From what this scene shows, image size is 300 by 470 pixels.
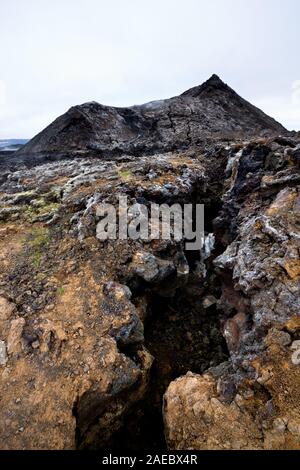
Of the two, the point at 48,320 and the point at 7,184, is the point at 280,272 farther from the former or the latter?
the point at 7,184

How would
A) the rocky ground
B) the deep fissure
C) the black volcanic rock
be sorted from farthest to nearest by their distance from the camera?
the black volcanic rock
the deep fissure
the rocky ground

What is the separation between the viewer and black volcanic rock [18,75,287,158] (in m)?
16.0

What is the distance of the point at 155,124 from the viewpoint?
17.6 m

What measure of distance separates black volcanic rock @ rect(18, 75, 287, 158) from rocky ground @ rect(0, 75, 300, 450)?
27.3 ft

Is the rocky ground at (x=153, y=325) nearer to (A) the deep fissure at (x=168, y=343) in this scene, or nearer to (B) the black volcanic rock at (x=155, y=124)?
(A) the deep fissure at (x=168, y=343)

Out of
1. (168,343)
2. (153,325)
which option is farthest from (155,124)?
(168,343)

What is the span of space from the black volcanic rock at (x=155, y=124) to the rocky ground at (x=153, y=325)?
831 centimetres

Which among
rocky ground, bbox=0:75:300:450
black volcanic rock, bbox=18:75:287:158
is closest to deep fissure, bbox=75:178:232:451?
rocky ground, bbox=0:75:300:450

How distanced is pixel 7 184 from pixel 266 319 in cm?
1085

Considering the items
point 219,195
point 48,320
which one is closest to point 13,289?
point 48,320

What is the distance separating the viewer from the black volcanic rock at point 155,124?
1602 centimetres

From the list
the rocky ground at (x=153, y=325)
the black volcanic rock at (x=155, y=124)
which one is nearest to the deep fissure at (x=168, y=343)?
the rocky ground at (x=153, y=325)

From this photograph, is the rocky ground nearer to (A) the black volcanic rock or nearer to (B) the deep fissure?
(B) the deep fissure

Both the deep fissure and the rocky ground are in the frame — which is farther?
the deep fissure
